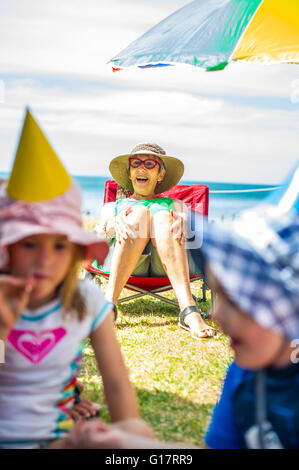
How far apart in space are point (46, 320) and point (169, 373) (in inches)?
60.4

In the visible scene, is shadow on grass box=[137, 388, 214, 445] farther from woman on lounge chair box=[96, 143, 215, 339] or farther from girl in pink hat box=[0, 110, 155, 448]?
woman on lounge chair box=[96, 143, 215, 339]

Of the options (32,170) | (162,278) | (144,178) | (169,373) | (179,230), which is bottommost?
(169,373)

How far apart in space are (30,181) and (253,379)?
0.83 metres

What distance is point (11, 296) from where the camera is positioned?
1.38 meters

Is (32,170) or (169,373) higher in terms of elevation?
(32,170)

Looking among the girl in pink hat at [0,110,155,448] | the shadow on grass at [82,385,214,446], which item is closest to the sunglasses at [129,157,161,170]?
the shadow on grass at [82,385,214,446]

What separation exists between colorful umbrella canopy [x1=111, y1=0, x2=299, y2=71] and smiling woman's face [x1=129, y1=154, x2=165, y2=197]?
0.81 meters

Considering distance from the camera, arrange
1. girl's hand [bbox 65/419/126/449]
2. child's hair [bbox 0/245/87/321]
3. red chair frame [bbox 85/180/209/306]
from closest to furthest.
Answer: girl's hand [bbox 65/419/126/449] < child's hair [bbox 0/245/87/321] < red chair frame [bbox 85/180/209/306]

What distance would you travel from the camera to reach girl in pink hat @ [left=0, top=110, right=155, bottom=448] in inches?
55.2

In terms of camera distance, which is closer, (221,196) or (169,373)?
(169,373)

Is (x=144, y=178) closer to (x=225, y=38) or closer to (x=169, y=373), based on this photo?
(x=225, y=38)

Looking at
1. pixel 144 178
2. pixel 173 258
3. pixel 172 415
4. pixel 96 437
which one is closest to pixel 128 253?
pixel 173 258
